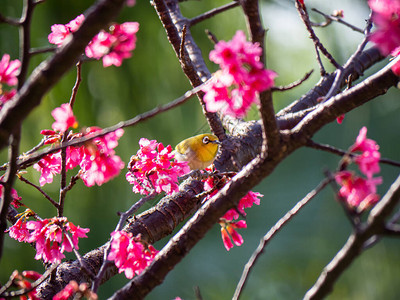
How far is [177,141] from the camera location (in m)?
2.28

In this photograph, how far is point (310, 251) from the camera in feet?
7.92

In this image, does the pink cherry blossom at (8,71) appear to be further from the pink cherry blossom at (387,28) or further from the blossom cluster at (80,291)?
the pink cherry blossom at (387,28)

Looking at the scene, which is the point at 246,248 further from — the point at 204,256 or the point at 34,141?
the point at 34,141

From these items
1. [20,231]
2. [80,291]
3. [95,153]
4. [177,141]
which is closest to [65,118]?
[95,153]

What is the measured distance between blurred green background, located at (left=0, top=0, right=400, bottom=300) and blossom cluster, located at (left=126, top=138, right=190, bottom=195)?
1.22 metres

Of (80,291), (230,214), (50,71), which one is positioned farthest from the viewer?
(230,214)

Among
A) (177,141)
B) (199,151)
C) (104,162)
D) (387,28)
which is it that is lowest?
(177,141)

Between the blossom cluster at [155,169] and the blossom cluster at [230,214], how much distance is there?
61 mm

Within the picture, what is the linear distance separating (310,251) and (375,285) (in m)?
0.36

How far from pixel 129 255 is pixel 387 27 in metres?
0.44

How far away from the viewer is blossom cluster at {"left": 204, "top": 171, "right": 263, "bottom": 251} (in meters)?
0.69

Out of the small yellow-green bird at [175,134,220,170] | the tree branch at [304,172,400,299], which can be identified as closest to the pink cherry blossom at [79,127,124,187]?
the tree branch at [304,172,400,299]

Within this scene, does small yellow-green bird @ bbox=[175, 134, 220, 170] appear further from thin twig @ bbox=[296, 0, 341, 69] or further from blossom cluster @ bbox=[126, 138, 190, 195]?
thin twig @ bbox=[296, 0, 341, 69]

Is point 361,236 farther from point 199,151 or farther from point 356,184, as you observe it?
point 199,151
